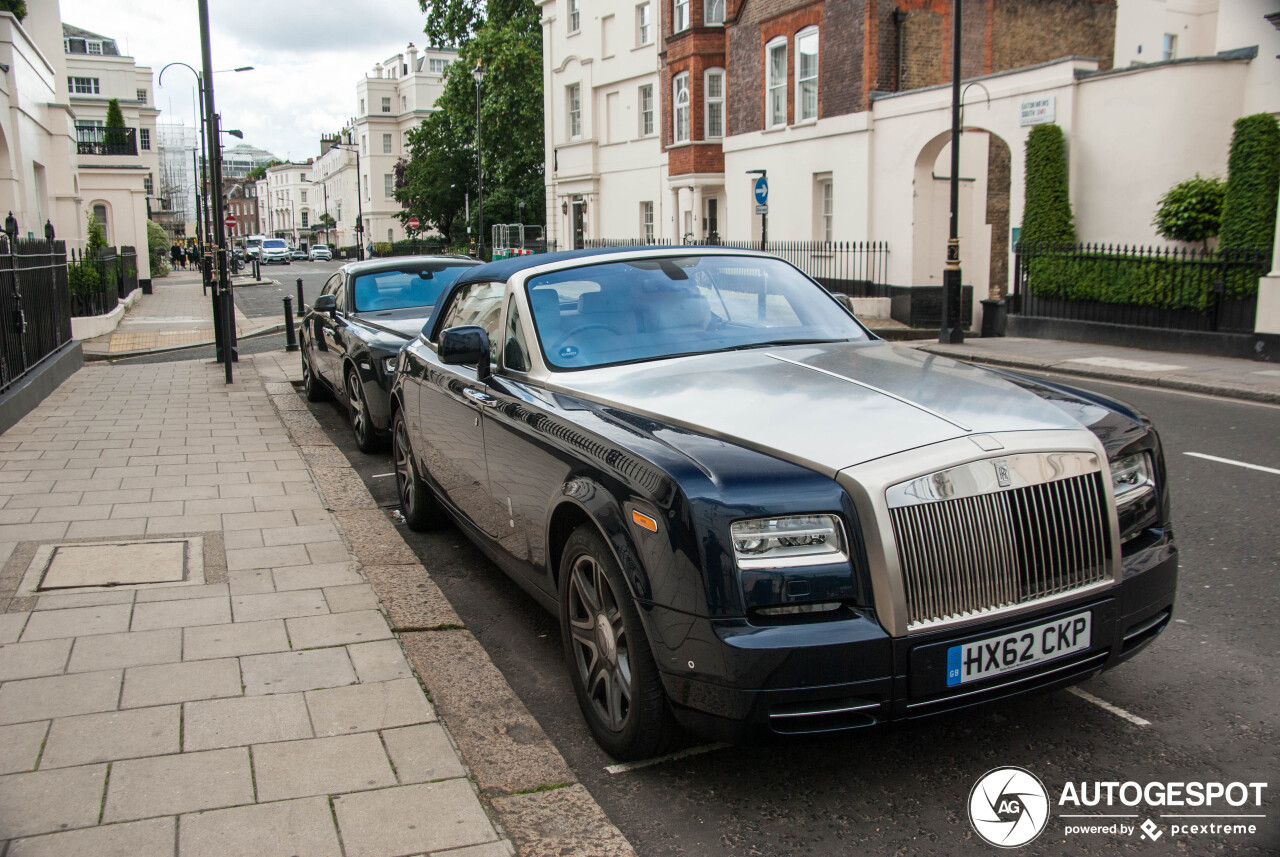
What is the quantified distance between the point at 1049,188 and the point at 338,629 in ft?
55.2

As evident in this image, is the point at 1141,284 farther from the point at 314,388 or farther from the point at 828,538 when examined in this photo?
the point at 828,538

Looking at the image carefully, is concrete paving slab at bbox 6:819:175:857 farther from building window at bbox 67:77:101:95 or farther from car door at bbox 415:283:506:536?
building window at bbox 67:77:101:95

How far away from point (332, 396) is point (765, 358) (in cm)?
865

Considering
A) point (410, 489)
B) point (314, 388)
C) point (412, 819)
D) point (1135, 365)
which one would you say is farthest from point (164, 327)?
point (412, 819)

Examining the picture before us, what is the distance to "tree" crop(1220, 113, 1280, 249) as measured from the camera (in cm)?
1435

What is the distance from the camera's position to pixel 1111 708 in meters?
3.77

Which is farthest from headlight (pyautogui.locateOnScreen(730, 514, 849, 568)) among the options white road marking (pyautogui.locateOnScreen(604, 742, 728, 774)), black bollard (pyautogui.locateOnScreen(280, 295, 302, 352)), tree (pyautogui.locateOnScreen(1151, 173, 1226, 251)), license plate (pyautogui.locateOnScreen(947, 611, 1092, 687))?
black bollard (pyautogui.locateOnScreen(280, 295, 302, 352))

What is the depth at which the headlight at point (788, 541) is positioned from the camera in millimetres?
2926

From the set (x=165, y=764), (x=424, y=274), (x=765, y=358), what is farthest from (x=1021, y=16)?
(x=165, y=764)

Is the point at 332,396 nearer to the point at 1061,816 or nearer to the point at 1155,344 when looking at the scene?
the point at 1061,816

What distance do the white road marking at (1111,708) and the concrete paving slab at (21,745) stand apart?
A: 3.59 m

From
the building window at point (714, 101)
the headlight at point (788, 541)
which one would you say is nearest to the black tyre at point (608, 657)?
the headlight at point (788, 541)

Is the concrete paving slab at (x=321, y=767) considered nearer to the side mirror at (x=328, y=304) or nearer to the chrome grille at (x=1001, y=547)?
the chrome grille at (x=1001, y=547)

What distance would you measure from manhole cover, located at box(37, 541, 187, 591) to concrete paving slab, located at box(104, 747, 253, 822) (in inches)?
83.6
